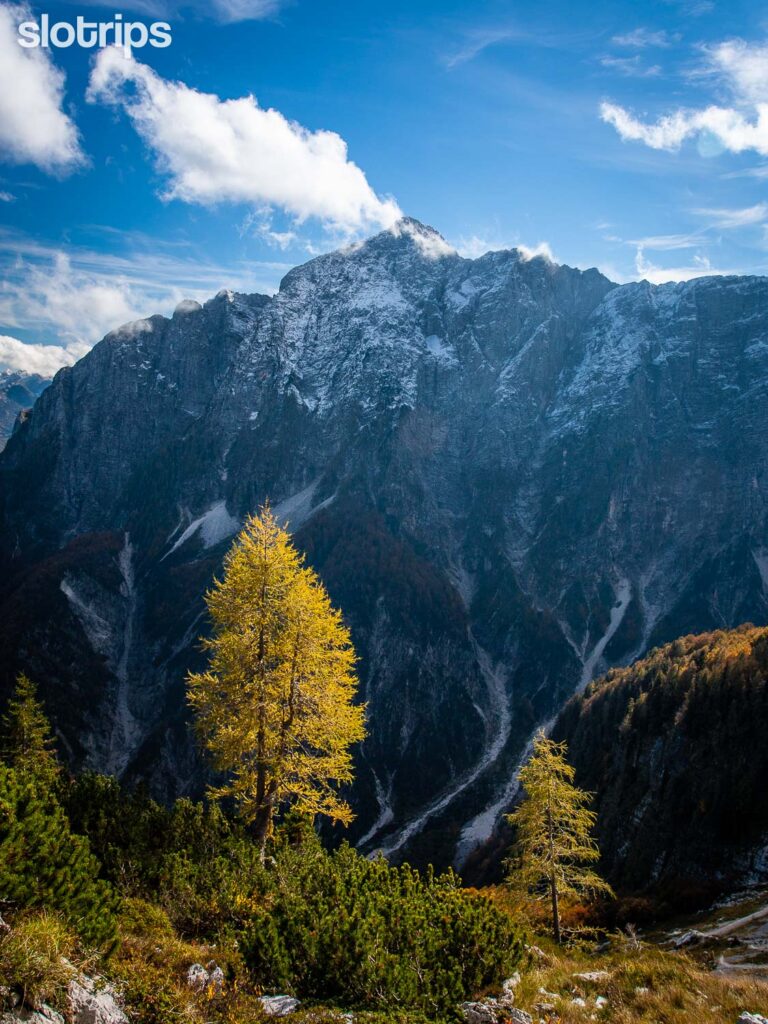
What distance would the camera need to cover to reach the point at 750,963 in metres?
15.3

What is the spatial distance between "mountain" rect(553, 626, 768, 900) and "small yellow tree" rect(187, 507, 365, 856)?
23.7m

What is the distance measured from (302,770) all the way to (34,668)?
156294 mm

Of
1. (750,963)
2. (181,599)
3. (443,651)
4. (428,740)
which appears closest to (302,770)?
(750,963)

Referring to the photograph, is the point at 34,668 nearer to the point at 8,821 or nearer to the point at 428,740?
the point at 428,740

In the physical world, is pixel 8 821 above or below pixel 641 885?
above

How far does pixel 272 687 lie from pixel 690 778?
45.7m

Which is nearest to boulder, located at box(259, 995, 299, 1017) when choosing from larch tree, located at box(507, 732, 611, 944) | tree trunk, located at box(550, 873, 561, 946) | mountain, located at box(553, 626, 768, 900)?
larch tree, located at box(507, 732, 611, 944)

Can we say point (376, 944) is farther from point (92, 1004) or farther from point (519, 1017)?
point (92, 1004)

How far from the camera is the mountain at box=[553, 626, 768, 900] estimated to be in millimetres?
36094

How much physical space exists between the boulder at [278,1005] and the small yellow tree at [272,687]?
8102 mm

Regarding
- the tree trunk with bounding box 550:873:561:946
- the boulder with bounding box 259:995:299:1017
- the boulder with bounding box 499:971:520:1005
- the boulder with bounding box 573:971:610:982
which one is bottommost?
the tree trunk with bounding box 550:873:561:946

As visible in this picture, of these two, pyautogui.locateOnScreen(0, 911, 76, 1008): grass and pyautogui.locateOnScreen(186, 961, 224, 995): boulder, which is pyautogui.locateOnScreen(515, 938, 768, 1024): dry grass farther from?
pyautogui.locateOnScreen(0, 911, 76, 1008): grass

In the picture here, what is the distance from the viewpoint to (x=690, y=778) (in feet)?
157

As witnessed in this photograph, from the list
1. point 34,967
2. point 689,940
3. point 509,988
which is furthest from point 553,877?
point 34,967
